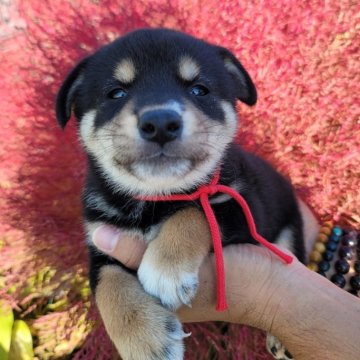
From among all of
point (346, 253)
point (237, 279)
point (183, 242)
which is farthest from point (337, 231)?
point (183, 242)

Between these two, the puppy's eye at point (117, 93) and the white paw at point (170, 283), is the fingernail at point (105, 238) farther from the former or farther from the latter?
the puppy's eye at point (117, 93)

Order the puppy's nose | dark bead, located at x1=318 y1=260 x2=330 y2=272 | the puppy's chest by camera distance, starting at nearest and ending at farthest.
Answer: the puppy's nose < the puppy's chest < dark bead, located at x1=318 y1=260 x2=330 y2=272

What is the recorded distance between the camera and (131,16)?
8.41 ft

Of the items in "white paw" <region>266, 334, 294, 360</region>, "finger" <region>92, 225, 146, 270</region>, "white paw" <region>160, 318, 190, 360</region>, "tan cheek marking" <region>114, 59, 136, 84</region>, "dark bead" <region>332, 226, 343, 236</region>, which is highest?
"tan cheek marking" <region>114, 59, 136, 84</region>

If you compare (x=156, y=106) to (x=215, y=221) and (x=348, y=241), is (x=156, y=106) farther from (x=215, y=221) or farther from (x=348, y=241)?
(x=348, y=241)

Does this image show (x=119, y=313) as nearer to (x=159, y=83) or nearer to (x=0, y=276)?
(x=159, y=83)

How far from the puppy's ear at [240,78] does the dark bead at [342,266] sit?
1404 millimetres

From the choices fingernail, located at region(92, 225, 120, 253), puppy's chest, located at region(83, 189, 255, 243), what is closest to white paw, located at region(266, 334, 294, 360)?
puppy's chest, located at region(83, 189, 255, 243)

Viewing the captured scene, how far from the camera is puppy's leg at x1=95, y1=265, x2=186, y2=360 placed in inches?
59.9

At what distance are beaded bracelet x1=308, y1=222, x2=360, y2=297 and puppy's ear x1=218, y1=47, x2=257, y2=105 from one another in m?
1.35

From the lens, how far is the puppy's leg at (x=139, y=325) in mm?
1522

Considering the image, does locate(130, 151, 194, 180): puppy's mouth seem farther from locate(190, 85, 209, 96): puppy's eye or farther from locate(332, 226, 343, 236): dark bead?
locate(332, 226, 343, 236): dark bead

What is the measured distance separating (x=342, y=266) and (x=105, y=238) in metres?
1.76

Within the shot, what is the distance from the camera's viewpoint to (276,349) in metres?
2.60
